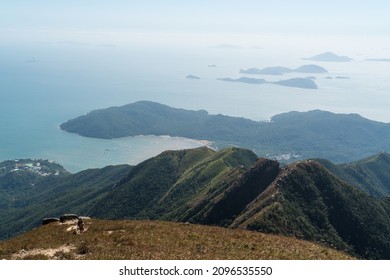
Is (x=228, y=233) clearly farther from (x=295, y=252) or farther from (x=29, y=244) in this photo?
(x=29, y=244)

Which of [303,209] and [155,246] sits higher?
[155,246]

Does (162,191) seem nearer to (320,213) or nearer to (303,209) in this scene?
(303,209)

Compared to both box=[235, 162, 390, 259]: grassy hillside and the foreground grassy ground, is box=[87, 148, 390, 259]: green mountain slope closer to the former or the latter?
box=[235, 162, 390, 259]: grassy hillside

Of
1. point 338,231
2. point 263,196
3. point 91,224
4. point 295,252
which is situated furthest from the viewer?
point 263,196

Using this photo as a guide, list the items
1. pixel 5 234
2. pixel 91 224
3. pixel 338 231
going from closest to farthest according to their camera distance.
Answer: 1. pixel 91 224
2. pixel 338 231
3. pixel 5 234

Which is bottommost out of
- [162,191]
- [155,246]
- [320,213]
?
[162,191]

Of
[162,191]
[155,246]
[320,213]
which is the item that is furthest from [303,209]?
[162,191]

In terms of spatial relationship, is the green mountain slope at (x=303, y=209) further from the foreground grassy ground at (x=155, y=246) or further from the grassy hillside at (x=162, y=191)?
the foreground grassy ground at (x=155, y=246)
